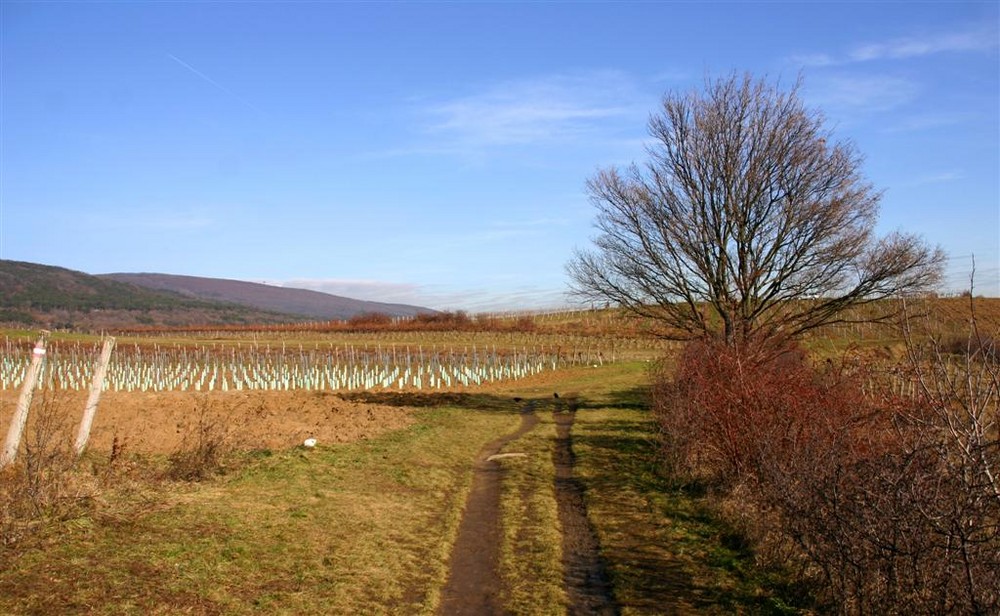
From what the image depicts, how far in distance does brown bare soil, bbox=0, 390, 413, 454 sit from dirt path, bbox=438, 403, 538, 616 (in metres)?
4.89

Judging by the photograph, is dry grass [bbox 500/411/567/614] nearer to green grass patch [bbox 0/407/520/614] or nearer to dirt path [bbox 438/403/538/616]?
dirt path [bbox 438/403/538/616]

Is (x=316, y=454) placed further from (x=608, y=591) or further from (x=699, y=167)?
(x=699, y=167)

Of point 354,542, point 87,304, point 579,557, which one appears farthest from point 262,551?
point 87,304


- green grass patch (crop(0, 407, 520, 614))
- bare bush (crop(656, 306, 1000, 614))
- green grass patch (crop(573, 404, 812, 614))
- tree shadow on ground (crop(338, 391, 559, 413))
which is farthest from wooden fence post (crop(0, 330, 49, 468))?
tree shadow on ground (crop(338, 391, 559, 413))

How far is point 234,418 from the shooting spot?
1847 cm

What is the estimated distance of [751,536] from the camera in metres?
8.12

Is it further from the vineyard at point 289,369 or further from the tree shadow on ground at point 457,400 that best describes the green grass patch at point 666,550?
the vineyard at point 289,369

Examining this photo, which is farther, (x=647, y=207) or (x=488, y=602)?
(x=647, y=207)

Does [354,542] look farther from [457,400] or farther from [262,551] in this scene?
[457,400]

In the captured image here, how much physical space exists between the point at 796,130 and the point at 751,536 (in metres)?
13.7

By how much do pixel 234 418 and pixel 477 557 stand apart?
40.1ft

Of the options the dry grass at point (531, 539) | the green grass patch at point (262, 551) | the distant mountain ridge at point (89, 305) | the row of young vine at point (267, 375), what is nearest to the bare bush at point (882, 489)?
the dry grass at point (531, 539)

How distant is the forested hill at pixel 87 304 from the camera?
4439 inches

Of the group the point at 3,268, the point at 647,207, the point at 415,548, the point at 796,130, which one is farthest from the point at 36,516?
the point at 3,268
